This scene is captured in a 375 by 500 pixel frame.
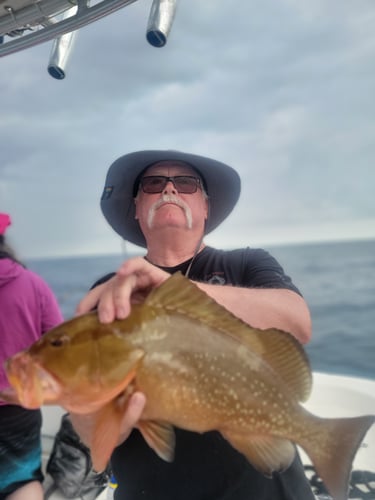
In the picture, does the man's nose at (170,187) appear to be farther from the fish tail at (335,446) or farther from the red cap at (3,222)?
the red cap at (3,222)

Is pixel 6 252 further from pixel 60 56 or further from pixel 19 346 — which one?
pixel 60 56

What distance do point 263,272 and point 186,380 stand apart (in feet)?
2.64

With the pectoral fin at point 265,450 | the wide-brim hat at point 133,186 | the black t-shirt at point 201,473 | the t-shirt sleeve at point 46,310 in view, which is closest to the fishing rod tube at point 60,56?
the wide-brim hat at point 133,186

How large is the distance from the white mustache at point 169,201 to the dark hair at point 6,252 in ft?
5.56

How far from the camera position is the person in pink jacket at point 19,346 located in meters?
3.05

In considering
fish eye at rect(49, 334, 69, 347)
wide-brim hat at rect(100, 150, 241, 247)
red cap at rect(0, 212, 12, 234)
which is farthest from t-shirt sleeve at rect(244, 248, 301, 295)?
red cap at rect(0, 212, 12, 234)

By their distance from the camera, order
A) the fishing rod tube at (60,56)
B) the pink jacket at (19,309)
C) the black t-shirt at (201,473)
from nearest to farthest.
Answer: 1. the black t-shirt at (201,473)
2. the fishing rod tube at (60,56)
3. the pink jacket at (19,309)

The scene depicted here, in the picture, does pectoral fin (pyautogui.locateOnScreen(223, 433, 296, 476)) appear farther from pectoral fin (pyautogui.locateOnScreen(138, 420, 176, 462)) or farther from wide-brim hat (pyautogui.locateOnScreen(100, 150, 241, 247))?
wide-brim hat (pyautogui.locateOnScreen(100, 150, 241, 247))

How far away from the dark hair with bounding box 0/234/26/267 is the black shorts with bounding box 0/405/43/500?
44.2 inches

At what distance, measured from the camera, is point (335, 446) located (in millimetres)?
1160

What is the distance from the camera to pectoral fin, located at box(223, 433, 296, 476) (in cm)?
112

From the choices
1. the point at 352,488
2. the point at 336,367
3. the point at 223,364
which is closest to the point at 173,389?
the point at 223,364

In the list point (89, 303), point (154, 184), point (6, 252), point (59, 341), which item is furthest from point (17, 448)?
point (59, 341)

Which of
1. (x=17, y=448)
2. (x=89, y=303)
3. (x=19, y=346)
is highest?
(x=89, y=303)
